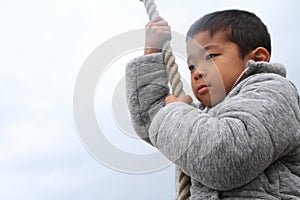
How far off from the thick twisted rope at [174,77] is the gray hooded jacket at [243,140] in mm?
28

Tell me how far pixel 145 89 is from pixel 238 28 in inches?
9.2

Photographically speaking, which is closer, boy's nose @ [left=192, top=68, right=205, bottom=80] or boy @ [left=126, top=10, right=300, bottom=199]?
boy @ [left=126, top=10, right=300, bottom=199]

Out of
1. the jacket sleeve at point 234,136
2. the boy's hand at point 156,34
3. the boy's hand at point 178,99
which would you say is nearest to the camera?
the jacket sleeve at point 234,136

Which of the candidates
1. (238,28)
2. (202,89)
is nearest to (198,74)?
(202,89)

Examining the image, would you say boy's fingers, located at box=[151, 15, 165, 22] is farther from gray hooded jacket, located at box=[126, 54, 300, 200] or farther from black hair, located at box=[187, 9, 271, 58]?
gray hooded jacket, located at box=[126, 54, 300, 200]

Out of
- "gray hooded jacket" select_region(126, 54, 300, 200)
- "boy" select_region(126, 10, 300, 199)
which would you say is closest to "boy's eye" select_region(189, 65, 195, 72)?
"boy" select_region(126, 10, 300, 199)

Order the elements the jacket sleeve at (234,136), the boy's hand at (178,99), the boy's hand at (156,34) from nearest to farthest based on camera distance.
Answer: the jacket sleeve at (234,136)
the boy's hand at (178,99)
the boy's hand at (156,34)

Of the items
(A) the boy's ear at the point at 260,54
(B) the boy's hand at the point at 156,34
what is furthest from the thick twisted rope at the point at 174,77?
(A) the boy's ear at the point at 260,54

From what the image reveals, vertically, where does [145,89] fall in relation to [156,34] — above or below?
below

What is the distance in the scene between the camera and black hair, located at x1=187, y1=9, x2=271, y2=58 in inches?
40.3

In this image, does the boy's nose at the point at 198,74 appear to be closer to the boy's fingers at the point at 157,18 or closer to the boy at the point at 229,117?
the boy at the point at 229,117

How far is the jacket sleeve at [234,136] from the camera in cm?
84

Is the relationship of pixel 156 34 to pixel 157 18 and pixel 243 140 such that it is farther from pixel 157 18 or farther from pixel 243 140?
pixel 243 140

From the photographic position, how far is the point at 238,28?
104 centimetres
